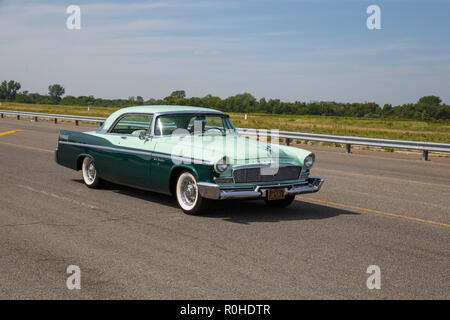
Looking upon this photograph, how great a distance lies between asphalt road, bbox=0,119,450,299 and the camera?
4.75 metres

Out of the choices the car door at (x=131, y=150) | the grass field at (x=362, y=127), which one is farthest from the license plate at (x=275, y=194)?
the grass field at (x=362, y=127)

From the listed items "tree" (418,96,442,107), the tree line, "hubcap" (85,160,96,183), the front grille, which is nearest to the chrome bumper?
the front grille

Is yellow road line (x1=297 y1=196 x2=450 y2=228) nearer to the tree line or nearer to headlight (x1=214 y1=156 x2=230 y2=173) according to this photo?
headlight (x1=214 y1=156 x2=230 y2=173)

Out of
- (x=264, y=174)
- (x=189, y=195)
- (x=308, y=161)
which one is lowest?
(x=189, y=195)

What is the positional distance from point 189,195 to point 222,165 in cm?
82

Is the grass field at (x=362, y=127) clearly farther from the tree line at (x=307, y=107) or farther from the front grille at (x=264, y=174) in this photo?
the tree line at (x=307, y=107)

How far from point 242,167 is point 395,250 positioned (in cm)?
238

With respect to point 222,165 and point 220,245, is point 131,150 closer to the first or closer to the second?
point 222,165

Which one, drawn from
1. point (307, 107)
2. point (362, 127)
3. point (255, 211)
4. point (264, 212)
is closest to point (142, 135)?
point (255, 211)

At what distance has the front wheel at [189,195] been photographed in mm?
7688

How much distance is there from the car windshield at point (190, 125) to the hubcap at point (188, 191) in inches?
42.7

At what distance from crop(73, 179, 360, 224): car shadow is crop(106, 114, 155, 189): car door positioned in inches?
19.9

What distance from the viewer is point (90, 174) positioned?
1001cm
